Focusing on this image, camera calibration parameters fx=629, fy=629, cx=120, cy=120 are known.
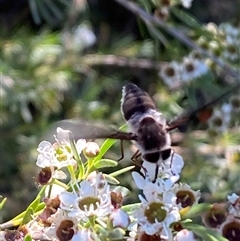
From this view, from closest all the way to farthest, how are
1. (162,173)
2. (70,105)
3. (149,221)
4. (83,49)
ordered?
(149,221), (162,173), (70,105), (83,49)

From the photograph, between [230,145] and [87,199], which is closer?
[87,199]

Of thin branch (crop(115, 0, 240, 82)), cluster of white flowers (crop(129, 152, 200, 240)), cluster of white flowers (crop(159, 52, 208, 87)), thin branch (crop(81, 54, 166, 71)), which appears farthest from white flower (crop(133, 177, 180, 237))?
thin branch (crop(81, 54, 166, 71))

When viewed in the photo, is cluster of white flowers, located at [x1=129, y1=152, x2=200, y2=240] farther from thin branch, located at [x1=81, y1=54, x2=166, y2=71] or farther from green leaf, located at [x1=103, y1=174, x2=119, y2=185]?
thin branch, located at [x1=81, y1=54, x2=166, y2=71]

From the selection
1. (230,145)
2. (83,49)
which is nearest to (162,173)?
(230,145)

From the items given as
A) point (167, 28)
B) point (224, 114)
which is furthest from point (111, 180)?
point (224, 114)

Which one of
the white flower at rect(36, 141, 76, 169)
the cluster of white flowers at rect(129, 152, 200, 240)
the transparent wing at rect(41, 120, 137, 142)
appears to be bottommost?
the cluster of white flowers at rect(129, 152, 200, 240)

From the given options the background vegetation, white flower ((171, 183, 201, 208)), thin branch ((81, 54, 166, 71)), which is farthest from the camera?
thin branch ((81, 54, 166, 71))

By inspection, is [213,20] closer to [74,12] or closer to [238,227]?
[74,12]
